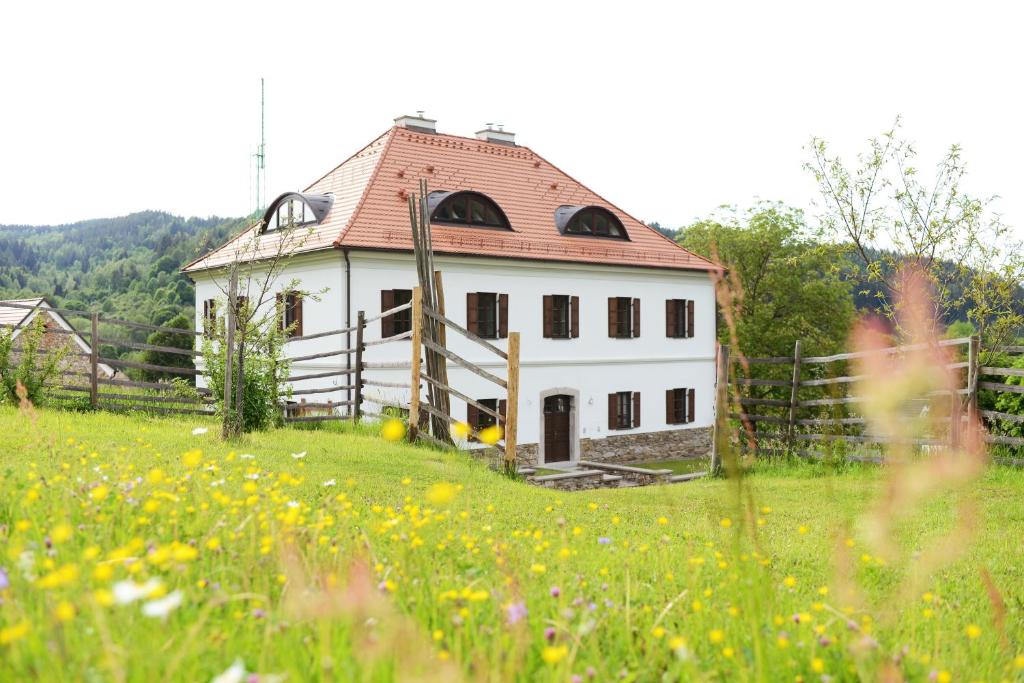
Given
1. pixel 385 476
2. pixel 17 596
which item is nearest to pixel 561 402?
pixel 385 476

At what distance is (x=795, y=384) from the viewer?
48.2 ft

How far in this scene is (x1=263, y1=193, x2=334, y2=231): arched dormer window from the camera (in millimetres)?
25359

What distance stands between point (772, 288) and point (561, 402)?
14.3 m

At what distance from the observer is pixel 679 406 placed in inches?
1196

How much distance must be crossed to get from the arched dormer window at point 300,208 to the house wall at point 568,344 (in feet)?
5.40

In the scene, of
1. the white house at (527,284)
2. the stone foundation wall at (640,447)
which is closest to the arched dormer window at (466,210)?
the white house at (527,284)

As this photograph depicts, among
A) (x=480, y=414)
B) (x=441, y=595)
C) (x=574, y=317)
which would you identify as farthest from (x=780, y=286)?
(x=441, y=595)

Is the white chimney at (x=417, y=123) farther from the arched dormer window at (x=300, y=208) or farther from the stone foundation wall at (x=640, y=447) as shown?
the stone foundation wall at (x=640, y=447)

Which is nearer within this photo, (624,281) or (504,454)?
(504,454)

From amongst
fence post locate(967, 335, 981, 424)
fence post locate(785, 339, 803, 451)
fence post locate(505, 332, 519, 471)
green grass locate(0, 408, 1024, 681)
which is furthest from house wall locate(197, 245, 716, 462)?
green grass locate(0, 408, 1024, 681)

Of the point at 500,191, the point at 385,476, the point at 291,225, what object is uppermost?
the point at 500,191

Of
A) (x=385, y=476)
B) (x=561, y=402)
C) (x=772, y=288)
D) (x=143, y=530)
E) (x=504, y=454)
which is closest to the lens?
(x=143, y=530)

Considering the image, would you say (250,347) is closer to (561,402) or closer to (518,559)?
(518,559)

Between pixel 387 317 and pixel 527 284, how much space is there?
4.79 m
